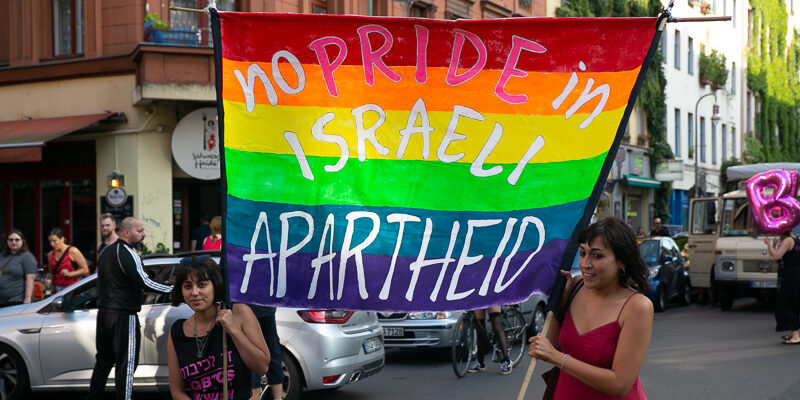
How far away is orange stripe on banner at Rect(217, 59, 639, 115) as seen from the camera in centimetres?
388

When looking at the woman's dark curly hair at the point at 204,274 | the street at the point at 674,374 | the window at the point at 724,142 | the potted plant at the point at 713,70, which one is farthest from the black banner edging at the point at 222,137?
the window at the point at 724,142

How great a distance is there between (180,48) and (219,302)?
15411 mm

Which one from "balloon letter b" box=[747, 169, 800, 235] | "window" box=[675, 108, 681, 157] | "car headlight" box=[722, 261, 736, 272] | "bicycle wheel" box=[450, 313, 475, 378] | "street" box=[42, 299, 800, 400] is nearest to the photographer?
"street" box=[42, 299, 800, 400]

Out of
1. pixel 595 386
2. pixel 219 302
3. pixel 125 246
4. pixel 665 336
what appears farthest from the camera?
pixel 665 336

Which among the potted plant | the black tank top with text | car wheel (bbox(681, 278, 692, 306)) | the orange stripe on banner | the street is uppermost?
the potted plant

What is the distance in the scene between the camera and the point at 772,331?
1509cm

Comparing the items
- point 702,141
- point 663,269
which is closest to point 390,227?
point 663,269

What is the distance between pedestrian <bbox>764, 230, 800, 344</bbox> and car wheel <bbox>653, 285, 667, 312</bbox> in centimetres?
494

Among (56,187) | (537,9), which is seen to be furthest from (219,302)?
(537,9)

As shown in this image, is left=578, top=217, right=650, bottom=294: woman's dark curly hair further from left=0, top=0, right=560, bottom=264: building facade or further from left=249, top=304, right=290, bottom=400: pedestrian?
left=0, top=0, right=560, bottom=264: building facade

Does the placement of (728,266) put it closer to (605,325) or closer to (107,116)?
(107,116)

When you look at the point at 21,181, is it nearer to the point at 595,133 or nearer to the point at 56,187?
the point at 56,187

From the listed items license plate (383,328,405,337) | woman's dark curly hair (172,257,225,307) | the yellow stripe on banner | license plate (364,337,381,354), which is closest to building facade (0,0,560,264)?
license plate (383,328,405,337)

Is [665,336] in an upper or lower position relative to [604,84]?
lower
